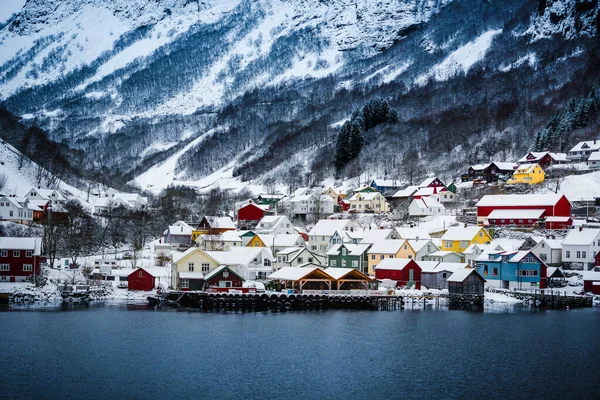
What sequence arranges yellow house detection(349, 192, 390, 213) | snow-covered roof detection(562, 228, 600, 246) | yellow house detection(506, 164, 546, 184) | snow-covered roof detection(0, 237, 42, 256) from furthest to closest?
yellow house detection(349, 192, 390, 213) < yellow house detection(506, 164, 546, 184) < snow-covered roof detection(562, 228, 600, 246) < snow-covered roof detection(0, 237, 42, 256)

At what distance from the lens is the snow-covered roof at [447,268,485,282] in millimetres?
68812

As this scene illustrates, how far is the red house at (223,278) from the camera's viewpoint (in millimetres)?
68750

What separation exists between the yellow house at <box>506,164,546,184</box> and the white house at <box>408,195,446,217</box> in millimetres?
13236

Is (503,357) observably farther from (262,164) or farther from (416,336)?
(262,164)

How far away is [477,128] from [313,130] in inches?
2142

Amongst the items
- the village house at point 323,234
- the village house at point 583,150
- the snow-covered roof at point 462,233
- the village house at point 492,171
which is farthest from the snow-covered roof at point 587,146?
the village house at point 323,234

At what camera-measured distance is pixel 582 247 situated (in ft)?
244

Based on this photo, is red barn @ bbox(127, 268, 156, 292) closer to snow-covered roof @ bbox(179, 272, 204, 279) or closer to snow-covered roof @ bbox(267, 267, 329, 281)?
snow-covered roof @ bbox(179, 272, 204, 279)

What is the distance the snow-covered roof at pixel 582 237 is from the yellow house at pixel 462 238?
31.4 ft

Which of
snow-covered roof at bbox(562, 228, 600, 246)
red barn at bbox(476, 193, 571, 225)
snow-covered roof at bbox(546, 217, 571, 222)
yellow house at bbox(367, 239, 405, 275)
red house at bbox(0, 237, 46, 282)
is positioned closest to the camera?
red house at bbox(0, 237, 46, 282)

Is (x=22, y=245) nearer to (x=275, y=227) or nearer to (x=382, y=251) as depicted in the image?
(x=382, y=251)

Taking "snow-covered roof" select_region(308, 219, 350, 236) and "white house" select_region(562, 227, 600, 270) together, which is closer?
"white house" select_region(562, 227, 600, 270)

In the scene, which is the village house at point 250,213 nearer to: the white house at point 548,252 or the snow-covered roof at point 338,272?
the snow-covered roof at point 338,272

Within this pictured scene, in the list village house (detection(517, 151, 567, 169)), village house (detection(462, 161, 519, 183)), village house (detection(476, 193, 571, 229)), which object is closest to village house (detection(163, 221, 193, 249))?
village house (detection(476, 193, 571, 229))
